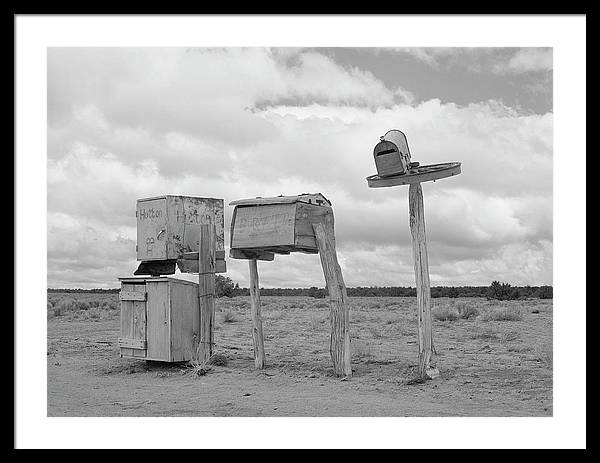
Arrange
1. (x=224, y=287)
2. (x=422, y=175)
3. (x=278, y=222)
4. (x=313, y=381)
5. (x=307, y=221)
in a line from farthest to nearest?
(x=224, y=287)
(x=307, y=221)
(x=278, y=222)
(x=313, y=381)
(x=422, y=175)

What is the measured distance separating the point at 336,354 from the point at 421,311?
1.53 m

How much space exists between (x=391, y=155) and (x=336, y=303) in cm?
242

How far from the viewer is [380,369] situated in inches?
446

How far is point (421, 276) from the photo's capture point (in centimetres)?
1031

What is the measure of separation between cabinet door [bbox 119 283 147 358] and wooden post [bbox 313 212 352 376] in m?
3.44

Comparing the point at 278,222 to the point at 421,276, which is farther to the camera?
the point at 278,222

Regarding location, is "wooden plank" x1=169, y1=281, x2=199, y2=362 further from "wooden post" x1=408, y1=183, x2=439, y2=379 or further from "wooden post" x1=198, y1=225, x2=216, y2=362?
"wooden post" x1=408, y1=183, x2=439, y2=379

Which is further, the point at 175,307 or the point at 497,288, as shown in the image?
the point at 497,288

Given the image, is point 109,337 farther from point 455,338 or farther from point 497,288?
point 497,288

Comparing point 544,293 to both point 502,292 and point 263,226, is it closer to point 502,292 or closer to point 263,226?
point 502,292

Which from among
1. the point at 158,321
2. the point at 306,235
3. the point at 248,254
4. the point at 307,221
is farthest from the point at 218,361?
the point at 307,221

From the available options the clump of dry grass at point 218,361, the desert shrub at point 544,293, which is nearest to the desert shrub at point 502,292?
the desert shrub at point 544,293

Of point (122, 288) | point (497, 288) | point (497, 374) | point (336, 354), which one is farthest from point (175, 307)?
point (497, 288)

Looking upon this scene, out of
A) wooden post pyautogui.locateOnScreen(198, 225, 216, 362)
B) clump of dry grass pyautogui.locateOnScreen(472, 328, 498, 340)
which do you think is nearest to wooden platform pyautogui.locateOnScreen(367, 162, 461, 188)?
wooden post pyautogui.locateOnScreen(198, 225, 216, 362)
